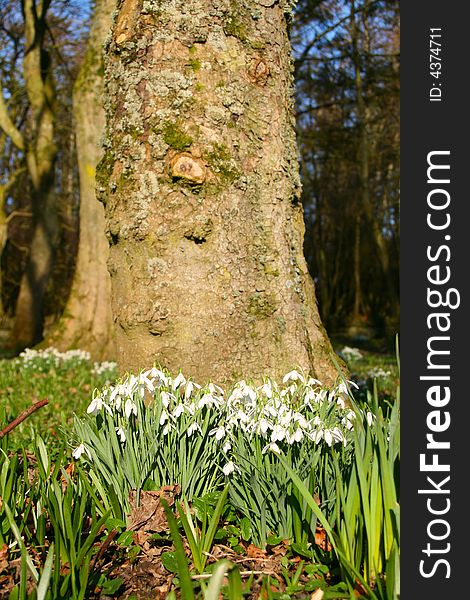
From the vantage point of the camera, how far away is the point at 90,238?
356 inches

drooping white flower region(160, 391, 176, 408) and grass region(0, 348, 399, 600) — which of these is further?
drooping white flower region(160, 391, 176, 408)

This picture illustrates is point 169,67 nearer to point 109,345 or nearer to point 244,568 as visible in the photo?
point 244,568

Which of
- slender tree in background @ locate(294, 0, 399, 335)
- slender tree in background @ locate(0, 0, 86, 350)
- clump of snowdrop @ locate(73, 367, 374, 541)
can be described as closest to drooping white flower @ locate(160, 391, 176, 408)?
clump of snowdrop @ locate(73, 367, 374, 541)

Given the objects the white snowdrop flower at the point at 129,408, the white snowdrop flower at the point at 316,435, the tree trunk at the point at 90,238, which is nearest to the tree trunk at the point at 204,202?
the white snowdrop flower at the point at 129,408

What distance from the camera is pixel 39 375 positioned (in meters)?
7.11

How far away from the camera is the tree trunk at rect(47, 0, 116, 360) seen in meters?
8.95

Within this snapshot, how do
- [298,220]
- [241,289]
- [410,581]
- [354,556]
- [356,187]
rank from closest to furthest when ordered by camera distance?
[410,581] < [354,556] < [241,289] < [298,220] < [356,187]

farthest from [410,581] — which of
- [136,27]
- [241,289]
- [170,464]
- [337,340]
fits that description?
[337,340]

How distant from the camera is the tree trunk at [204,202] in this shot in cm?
279

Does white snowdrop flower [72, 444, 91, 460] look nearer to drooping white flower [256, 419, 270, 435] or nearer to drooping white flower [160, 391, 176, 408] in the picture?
drooping white flower [160, 391, 176, 408]

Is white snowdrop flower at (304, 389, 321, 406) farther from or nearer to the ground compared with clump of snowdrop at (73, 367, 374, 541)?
farther from the ground

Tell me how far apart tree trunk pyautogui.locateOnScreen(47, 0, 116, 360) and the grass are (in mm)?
6560

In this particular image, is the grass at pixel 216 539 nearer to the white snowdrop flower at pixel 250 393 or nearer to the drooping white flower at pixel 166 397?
the drooping white flower at pixel 166 397

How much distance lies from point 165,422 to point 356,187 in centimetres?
1687
